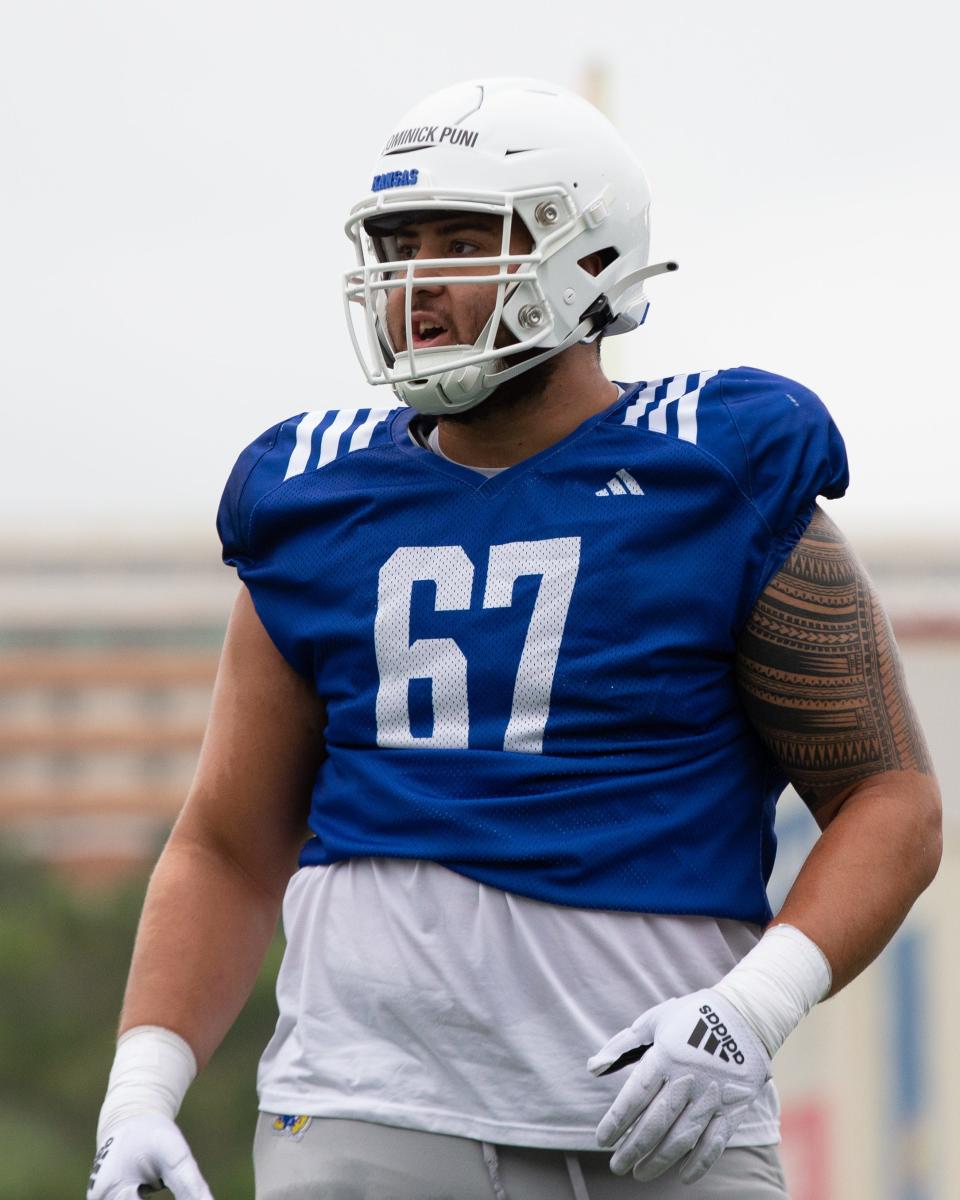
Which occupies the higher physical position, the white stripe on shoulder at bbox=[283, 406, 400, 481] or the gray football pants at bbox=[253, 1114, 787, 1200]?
the white stripe on shoulder at bbox=[283, 406, 400, 481]

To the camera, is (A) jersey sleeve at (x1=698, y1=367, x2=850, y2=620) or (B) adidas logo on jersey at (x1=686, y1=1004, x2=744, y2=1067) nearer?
(B) adidas logo on jersey at (x1=686, y1=1004, x2=744, y2=1067)

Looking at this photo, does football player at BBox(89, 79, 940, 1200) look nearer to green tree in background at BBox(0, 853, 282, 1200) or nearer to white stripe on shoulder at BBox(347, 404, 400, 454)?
white stripe on shoulder at BBox(347, 404, 400, 454)

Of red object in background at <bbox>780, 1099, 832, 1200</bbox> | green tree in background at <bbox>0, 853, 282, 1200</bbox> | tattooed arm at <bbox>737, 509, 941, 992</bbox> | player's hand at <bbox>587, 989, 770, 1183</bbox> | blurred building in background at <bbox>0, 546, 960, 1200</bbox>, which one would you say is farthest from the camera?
blurred building in background at <bbox>0, 546, 960, 1200</bbox>

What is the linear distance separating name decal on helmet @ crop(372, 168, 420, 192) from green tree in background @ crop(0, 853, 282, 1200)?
1680cm

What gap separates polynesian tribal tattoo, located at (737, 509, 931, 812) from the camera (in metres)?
2.64

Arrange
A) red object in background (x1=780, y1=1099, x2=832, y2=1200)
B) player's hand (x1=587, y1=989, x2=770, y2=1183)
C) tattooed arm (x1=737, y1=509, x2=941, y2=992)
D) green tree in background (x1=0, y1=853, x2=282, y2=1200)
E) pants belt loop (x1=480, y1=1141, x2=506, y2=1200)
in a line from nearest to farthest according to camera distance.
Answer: player's hand (x1=587, y1=989, x2=770, y2=1183) → pants belt loop (x1=480, y1=1141, x2=506, y2=1200) → tattooed arm (x1=737, y1=509, x2=941, y2=992) → red object in background (x1=780, y1=1099, x2=832, y2=1200) → green tree in background (x1=0, y1=853, x2=282, y2=1200)

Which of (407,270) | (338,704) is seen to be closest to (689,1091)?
(338,704)

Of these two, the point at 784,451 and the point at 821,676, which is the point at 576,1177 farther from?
the point at 784,451

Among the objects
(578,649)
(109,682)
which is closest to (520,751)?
(578,649)

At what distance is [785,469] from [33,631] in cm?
6215

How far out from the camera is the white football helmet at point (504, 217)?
2.75 meters

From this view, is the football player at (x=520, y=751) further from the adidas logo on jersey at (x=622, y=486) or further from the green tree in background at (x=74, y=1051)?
the green tree in background at (x=74, y=1051)

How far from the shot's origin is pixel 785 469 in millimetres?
2631

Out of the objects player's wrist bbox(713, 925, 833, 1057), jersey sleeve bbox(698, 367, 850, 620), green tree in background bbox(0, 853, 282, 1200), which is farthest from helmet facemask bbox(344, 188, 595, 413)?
green tree in background bbox(0, 853, 282, 1200)
